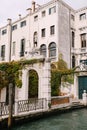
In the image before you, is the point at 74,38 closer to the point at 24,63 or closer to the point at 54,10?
the point at 54,10

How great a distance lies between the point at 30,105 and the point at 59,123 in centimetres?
248

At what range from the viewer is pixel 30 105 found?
14.2m

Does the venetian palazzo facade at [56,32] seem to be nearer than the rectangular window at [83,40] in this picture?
Yes

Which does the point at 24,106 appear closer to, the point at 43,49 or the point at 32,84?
the point at 32,84

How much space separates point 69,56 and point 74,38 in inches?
108

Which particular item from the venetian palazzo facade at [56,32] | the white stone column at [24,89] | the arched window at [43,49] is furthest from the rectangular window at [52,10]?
the white stone column at [24,89]

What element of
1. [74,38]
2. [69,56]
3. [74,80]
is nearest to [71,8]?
[74,38]

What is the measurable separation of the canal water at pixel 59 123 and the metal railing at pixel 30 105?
1.01 metres

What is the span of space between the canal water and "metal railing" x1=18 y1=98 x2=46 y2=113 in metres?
1.01

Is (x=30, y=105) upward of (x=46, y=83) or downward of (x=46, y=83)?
downward

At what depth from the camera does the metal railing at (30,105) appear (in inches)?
515

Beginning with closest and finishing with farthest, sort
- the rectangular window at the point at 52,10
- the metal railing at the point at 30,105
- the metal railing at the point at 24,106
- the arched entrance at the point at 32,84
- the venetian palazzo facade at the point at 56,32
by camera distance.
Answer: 1. the metal railing at the point at 24,106
2. the metal railing at the point at 30,105
3. the arched entrance at the point at 32,84
4. the venetian palazzo facade at the point at 56,32
5. the rectangular window at the point at 52,10

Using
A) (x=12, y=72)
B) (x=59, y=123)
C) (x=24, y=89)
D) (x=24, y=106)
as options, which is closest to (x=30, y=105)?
(x=24, y=106)

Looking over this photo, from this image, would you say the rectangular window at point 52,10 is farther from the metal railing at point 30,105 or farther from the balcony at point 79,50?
the metal railing at point 30,105
